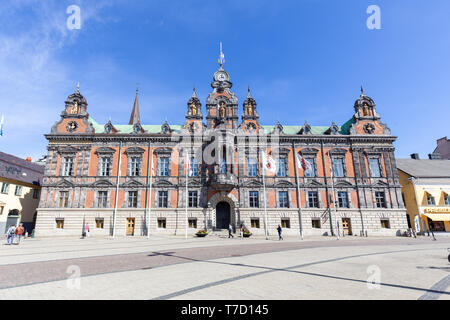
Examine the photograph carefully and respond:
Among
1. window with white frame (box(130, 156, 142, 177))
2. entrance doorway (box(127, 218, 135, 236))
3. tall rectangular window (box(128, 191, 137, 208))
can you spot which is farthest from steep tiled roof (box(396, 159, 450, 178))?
entrance doorway (box(127, 218, 135, 236))

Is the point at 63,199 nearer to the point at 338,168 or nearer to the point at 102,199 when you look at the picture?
the point at 102,199

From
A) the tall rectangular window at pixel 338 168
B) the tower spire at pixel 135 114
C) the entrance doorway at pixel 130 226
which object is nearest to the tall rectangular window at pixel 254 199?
the tall rectangular window at pixel 338 168

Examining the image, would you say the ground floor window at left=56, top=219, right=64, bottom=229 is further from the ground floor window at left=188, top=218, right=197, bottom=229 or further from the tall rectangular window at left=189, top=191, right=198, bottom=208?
the tall rectangular window at left=189, top=191, right=198, bottom=208

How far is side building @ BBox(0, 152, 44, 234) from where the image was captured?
33.6 metres

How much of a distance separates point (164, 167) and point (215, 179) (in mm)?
8148

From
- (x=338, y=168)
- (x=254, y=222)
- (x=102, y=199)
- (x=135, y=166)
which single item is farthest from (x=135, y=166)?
(x=338, y=168)

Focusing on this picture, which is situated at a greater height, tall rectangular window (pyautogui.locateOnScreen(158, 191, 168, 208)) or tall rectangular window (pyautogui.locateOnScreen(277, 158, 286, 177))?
tall rectangular window (pyautogui.locateOnScreen(277, 158, 286, 177))

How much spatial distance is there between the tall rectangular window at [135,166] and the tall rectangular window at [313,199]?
986 inches

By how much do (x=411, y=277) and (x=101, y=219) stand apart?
3339cm

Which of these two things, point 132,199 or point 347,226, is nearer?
point 347,226

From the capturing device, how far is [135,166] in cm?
3372

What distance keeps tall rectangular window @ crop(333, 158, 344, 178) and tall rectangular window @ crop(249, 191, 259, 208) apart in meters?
12.1
